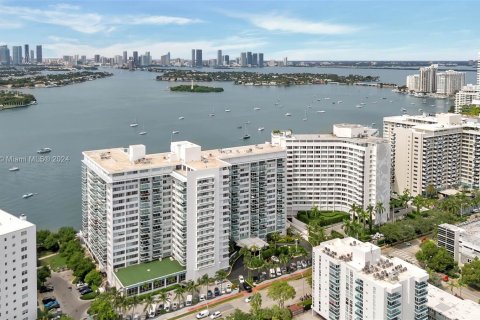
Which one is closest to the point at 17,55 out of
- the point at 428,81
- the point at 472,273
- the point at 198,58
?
the point at 198,58

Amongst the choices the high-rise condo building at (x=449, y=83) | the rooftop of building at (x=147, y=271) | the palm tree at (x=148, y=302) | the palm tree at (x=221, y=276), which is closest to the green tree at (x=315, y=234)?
the palm tree at (x=221, y=276)

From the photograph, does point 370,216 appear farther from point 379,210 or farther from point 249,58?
point 249,58

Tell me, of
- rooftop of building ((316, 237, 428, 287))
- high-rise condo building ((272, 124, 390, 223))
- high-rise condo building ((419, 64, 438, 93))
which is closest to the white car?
rooftop of building ((316, 237, 428, 287))

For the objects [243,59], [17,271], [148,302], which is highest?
[243,59]

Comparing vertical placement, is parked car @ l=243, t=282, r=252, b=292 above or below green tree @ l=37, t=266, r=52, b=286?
below

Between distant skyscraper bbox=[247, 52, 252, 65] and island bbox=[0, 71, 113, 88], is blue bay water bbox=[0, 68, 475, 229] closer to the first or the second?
island bbox=[0, 71, 113, 88]

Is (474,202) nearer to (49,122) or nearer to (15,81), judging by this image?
(49,122)

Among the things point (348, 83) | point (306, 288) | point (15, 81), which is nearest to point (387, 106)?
point (348, 83)
